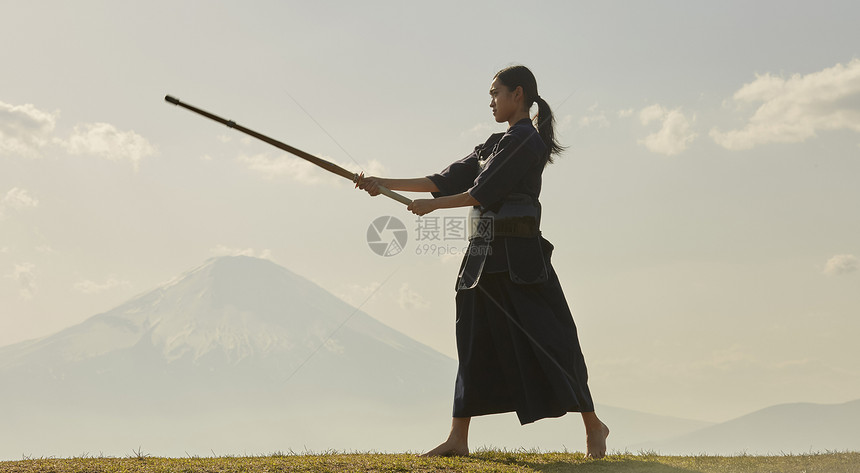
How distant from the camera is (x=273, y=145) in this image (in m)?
5.67

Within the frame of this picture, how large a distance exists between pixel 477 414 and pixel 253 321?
5907 inches

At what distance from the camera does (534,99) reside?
5.62m

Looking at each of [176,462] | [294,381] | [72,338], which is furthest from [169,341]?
[176,462]

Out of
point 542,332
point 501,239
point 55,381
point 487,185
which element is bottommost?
point 542,332

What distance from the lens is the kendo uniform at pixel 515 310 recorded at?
17.0 ft

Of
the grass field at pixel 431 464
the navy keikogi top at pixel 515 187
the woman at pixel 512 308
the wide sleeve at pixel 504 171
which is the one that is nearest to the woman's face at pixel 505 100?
the woman at pixel 512 308

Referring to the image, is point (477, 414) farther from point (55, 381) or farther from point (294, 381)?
point (294, 381)

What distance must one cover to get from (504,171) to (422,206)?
73cm

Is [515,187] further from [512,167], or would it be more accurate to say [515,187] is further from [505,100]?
[505,100]

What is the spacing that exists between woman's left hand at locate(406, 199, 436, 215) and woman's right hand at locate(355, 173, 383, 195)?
397 millimetres

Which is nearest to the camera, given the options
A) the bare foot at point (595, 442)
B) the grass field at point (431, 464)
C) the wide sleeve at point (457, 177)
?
the grass field at point (431, 464)

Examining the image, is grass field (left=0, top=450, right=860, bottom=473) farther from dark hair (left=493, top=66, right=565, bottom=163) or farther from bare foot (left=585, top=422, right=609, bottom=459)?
dark hair (left=493, top=66, right=565, bottom=163)

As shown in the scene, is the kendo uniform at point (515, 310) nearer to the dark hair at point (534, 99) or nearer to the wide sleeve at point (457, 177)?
the dark hair at point (534, 99)

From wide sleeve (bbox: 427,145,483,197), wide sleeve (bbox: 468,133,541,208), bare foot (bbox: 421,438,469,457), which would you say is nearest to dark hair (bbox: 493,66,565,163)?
wide sleeve (bbox: 468,133,541,208)
